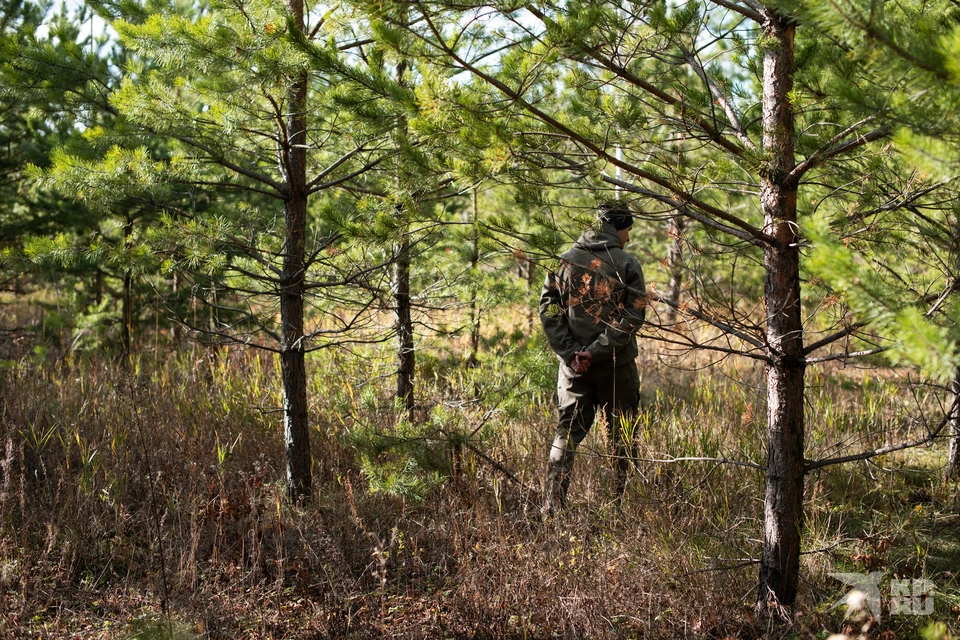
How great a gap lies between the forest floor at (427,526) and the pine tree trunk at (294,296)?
5.7 inches

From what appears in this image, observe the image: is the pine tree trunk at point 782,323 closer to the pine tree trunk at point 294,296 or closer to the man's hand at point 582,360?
the man's hand at point 582,360

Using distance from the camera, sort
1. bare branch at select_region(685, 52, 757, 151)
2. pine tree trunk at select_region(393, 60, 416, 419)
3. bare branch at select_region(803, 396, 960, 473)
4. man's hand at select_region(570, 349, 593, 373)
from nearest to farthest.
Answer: bare branch at select_region(803, 396, 960, 473) < bare branch at select_region(685, 52, 757, 151) < man's hand at select_region(570, 349, 593, 373) < pine tree trunk at select_region(393, 60, 416, 419)

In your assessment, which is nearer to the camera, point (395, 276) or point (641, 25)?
point (641, 25)

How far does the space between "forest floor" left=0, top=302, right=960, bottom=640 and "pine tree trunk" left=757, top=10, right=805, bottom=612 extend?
0.51 feet

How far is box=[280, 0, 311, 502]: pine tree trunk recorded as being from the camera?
4.30m

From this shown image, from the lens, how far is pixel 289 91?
158 inches

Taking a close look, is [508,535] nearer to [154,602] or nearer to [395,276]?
[154,602]

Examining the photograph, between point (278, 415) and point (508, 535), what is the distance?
94.5 inches

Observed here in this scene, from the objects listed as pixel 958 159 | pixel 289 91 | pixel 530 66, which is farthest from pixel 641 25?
pixel 289 91

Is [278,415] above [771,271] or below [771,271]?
below

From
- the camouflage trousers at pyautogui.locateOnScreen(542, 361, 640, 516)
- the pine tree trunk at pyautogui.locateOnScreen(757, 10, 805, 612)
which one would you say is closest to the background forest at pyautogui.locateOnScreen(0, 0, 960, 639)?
the pine tree trunk at pyautogui.locateOnScreen(757, 10, 805, 612)

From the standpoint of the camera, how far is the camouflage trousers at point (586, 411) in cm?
436

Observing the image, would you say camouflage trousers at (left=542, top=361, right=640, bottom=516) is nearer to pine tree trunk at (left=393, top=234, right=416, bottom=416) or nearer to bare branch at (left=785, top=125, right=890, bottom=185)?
pine tree trunk at (left=393, top=234, right=416, bottom=416)

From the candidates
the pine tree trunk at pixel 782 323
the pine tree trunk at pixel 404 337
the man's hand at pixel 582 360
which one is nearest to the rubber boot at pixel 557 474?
the man's hand at pixel 582 360
